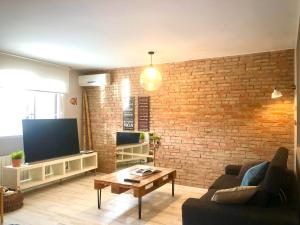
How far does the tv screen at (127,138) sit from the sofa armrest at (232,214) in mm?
3035

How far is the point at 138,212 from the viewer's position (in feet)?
11.6

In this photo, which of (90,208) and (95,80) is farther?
(95,80)

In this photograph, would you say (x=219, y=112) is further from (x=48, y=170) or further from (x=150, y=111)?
(x=48, y=170)

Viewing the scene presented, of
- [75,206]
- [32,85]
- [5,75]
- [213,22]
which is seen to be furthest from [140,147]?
[213,22]

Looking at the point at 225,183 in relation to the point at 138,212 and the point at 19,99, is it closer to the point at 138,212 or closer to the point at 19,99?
the point at 138,212

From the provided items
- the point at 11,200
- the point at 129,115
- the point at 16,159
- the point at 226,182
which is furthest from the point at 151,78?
the point at 11,200

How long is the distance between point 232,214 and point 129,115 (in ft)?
11.7

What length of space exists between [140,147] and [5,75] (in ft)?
9.42

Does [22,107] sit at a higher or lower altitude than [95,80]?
lower

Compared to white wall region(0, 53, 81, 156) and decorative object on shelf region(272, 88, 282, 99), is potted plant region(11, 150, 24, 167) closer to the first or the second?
white wall region(0, 53, 81, 156)

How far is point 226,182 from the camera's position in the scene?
359cm

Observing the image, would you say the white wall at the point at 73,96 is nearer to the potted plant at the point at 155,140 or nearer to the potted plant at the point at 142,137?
the potted plant at the point at 142,137

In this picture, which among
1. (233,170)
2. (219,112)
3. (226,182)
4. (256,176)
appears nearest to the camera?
(256,176)

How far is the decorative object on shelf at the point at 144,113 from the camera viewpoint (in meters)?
5.36
